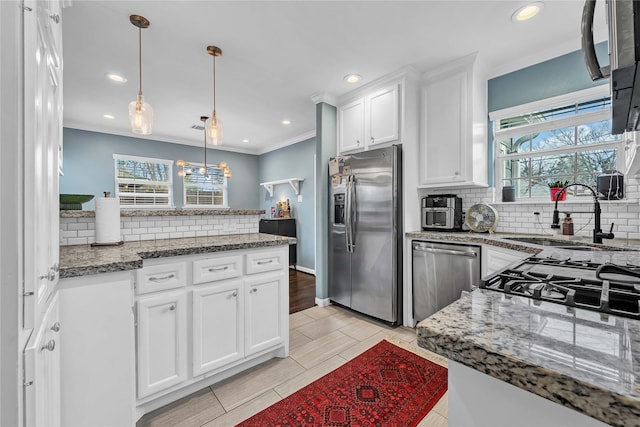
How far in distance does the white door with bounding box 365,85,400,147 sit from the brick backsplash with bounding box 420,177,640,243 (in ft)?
2.47

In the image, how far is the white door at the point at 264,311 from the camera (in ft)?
6.39

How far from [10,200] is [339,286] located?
2968mm

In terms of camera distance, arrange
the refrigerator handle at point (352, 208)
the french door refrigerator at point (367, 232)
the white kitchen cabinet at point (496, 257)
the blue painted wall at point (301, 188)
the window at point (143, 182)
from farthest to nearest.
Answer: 1. the blue painted wall at point (301, 188)
2. the window at point (143, 182)
3. the refrigerator handle at point (352, 208)
4. the french door refrigerator at point (367, 232)
5. the white kitchen cabinet at point (496, 257)

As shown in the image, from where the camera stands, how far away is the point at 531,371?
38cm

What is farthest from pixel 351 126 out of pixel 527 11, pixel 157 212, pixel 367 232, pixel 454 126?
pixel 157 212

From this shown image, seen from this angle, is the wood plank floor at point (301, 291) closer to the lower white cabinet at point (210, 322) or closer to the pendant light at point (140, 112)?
the lower white cabinet at point (210, 322)

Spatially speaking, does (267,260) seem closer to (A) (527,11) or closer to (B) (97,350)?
(B) (97,350)

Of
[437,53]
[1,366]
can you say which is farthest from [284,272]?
[437,53]

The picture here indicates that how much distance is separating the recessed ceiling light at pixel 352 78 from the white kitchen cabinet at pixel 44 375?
291 centimetres

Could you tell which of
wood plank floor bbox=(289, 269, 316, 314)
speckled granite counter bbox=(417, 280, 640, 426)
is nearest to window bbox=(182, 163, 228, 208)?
wood plank floor bbox=(289, 269, 316, 314)

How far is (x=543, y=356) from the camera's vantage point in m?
0.41

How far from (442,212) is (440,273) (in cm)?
67

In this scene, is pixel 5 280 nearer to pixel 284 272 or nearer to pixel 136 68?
pixel 284 272

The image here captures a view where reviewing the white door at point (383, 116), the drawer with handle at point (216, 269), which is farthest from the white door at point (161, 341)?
the white door at point (383, 116)
